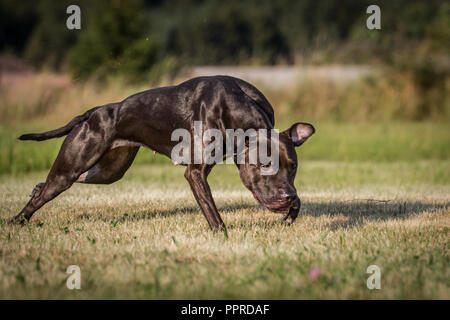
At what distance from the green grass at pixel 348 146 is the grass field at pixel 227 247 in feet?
9.58

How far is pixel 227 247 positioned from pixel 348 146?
819cm

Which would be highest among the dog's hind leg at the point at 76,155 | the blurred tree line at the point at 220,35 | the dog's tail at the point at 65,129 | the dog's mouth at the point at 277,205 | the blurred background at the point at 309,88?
the blurred tree line at the point at 220,35

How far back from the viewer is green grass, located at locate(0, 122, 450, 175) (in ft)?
32.2

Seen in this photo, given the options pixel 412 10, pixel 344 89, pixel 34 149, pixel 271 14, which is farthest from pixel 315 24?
pixel 34 149

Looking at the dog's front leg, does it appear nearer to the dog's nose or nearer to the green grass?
the dog's nose

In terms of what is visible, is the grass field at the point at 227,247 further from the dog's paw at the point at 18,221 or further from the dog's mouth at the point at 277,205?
the dog's mouth at the point at 277,205

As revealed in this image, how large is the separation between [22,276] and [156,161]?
25.6ft

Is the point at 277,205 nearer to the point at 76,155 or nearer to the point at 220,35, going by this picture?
the point at 76,155

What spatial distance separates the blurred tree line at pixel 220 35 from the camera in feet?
51.9

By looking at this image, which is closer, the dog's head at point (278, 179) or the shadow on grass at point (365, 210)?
the dog's head at point (278, 179)

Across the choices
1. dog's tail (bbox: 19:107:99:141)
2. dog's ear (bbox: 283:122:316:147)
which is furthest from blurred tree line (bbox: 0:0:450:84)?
dog's ear (bbox: 283:122:316:147)

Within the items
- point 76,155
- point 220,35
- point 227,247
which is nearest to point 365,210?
point 227,247

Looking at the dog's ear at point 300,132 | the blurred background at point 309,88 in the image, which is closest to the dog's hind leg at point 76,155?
the dog's ear at point 300,132

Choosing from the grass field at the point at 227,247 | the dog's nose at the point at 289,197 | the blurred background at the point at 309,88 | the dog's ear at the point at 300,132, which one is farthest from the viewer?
the blurred background at the point at 309,88
